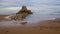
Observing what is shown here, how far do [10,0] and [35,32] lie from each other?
3348 millimetres

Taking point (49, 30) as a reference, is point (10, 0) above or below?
above

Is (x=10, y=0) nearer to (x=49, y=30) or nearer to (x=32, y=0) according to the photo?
(x=32, y=0)

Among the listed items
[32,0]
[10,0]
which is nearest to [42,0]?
[32,0]

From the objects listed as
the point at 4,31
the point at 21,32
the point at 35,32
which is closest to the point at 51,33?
the point at 35,32

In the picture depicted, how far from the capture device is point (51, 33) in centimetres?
150

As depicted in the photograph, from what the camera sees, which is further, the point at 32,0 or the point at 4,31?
the point at 32,0

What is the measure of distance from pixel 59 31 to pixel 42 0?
310cm

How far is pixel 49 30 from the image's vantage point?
1.59 meters

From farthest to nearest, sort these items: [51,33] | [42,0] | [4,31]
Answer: [42,0], [4,31], [51,33]

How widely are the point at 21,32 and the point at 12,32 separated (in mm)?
92

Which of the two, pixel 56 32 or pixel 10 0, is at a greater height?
pixel 10 0

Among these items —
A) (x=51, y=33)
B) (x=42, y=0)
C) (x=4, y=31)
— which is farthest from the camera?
(x=42, y=0)

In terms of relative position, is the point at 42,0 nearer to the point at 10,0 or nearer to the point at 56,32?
the point at 10,0

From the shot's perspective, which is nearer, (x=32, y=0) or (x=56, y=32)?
(x=56, y=32)
